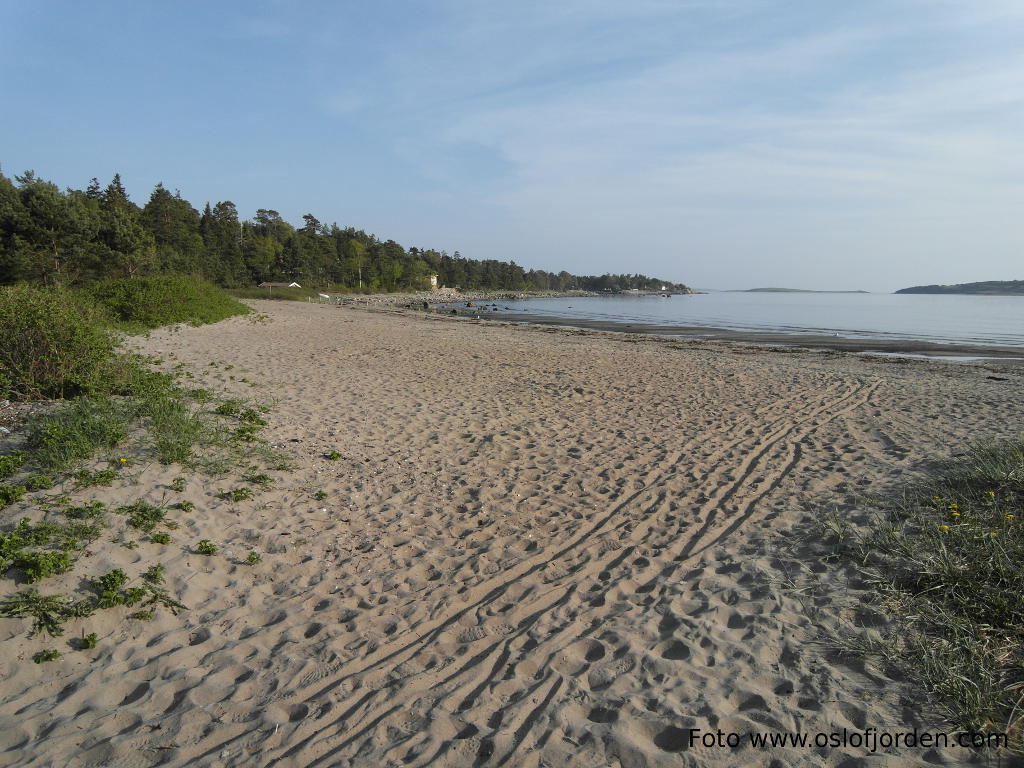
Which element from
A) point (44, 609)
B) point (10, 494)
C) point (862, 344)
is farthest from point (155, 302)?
point (862, 344)

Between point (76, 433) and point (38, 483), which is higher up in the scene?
point (76, 433)

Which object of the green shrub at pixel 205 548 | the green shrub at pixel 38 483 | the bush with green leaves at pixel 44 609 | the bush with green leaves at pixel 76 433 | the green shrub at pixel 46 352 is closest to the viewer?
the bush with green leaves at pixel 44 609

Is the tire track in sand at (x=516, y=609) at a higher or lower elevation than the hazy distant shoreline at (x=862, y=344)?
lower

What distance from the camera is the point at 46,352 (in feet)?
23.9

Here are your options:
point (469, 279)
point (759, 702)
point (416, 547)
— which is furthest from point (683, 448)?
point (469, 279)

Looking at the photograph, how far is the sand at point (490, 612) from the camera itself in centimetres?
274

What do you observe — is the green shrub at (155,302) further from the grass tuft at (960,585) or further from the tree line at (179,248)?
the grass tuft at (960,585)

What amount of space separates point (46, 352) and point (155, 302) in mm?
15983

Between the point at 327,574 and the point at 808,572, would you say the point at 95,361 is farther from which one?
the point at 808,572

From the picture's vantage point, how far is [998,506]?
4.88 meters

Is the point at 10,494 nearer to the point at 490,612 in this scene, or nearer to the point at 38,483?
the point at 38,483

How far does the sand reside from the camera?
2.74 meters

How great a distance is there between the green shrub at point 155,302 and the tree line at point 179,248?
8.24 ft

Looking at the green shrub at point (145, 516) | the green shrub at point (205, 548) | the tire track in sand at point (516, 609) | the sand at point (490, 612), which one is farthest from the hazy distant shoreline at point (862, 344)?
the green shrub at point (145, 516)
